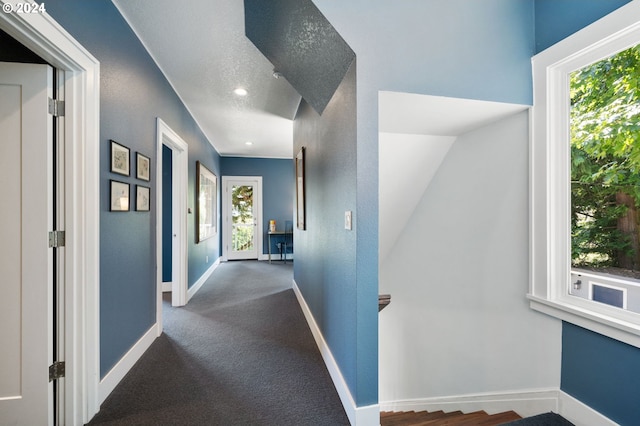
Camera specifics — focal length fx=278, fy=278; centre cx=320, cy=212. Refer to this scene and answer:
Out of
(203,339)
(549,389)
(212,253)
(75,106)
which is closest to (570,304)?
(549,389)

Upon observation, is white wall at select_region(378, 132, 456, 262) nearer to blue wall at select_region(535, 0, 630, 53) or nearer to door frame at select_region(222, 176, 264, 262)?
blue wall at select_region(535, 0, 630, 53)

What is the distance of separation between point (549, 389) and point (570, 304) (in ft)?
2.02

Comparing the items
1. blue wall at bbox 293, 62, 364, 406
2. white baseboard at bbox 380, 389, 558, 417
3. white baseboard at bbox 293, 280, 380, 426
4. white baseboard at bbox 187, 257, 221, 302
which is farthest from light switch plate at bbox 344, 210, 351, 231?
white baseboard at bbox 187, 257, 221, 302

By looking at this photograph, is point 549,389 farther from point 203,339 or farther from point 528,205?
point 203,339

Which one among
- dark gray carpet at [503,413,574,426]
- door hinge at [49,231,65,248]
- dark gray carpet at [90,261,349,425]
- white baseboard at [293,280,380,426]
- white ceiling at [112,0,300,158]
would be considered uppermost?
white ceiling at [112,0,300,158]

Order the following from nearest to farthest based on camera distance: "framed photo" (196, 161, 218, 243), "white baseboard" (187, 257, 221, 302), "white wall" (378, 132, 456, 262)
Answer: "white wall" (378, 132, 456, 262), "white baseboard" (187, 257, 221, 302), "framed photo" (196, 161, 218, 243)

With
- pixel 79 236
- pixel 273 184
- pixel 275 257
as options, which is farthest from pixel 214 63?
pixel 275 257

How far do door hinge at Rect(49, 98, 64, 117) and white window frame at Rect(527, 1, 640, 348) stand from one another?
2.79 metres

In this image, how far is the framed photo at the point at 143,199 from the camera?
7.16 ft

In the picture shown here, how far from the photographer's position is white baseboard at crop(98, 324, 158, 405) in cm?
173

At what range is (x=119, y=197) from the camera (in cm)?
190

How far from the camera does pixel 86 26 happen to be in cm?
155

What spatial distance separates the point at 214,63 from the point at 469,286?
298 cm

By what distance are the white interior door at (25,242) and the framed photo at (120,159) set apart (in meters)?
0.36
